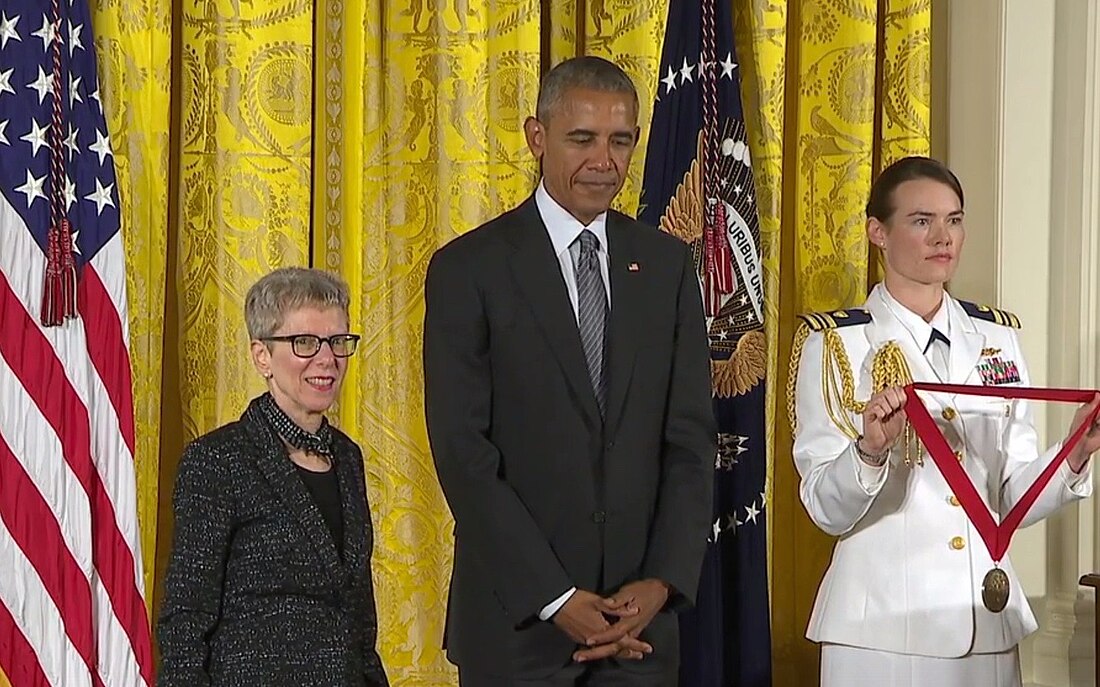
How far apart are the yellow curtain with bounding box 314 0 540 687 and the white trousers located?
1.25m

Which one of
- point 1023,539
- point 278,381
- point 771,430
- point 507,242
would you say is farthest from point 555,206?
point 1023,539

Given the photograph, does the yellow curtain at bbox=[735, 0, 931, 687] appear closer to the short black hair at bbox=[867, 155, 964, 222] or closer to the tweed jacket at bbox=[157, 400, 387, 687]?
the short black hair at bbox=[867, 155, 964, 222]

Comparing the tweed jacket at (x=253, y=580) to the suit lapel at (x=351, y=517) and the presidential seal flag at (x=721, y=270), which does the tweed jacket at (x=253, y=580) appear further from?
the presidential seal flag at (x=721, y=270)

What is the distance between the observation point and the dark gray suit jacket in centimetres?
280

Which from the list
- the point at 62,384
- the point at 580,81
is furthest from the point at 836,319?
the point at 62,384

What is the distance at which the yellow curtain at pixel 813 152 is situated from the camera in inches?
166

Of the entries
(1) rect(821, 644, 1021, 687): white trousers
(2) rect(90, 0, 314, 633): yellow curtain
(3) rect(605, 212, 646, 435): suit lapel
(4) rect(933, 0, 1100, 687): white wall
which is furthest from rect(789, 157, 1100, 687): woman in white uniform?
(2) rect(90, 0, 314, 633): yellow curtain

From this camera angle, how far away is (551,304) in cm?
286

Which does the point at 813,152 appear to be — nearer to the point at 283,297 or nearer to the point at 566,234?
the point at 566,234

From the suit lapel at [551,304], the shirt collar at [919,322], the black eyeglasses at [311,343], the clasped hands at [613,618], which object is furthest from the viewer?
the shirt collar at [919,322]

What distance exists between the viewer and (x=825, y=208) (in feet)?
14.1

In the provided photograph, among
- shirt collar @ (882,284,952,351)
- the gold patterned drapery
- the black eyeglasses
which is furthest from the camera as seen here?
the gold patterned drapery

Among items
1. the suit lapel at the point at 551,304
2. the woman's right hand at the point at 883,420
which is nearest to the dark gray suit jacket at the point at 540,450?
the suit lapel at the point at 551,304

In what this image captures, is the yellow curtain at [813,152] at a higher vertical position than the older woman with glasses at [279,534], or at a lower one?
higher
